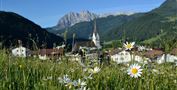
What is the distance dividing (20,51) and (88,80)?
2.70 meters

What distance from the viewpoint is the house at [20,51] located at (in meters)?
7.44

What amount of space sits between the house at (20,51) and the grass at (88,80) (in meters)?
0.85

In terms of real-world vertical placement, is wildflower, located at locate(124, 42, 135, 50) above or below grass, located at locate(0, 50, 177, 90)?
above

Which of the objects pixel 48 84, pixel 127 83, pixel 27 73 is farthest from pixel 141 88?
pixel 27 73

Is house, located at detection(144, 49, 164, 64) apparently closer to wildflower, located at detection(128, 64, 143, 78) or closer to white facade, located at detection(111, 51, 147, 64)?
white facade, located at detection(111, 51, 147, 64)

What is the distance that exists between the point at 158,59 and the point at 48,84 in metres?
2.60

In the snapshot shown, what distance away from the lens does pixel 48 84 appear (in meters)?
4.83

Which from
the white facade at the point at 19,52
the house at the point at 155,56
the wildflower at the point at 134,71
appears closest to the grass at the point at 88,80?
the wildflower at the point at 134,71

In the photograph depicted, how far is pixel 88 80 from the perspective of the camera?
508 cm

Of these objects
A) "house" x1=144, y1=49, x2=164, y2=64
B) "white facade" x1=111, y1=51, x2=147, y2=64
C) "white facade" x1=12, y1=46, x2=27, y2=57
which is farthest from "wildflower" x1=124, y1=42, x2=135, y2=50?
"white facade" x1=12, y1=46, x2=27, y2=57

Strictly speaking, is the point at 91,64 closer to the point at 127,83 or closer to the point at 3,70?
the point at 127,83

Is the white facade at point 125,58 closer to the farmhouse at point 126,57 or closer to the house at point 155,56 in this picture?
the farmhouse at point 126,57

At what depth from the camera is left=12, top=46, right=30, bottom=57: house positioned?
24.4 feet

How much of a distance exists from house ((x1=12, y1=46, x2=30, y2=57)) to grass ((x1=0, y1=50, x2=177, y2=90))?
852 millimetres
